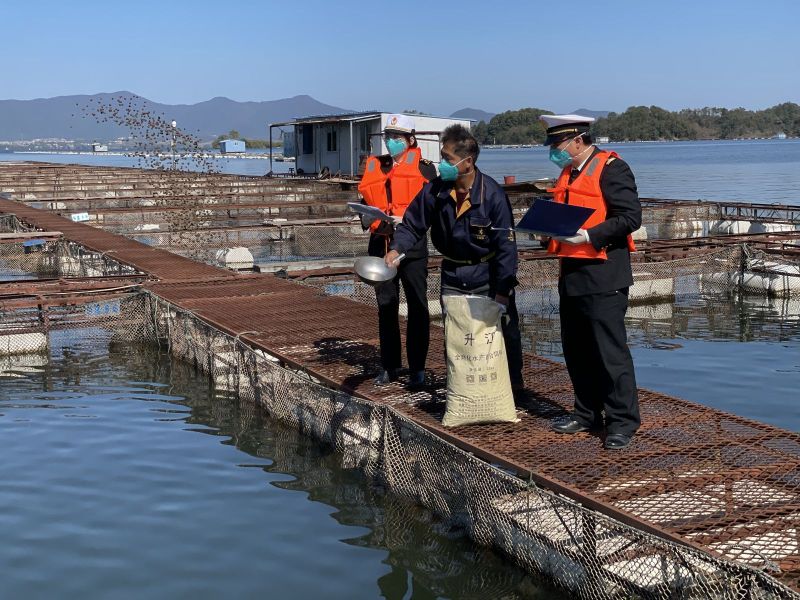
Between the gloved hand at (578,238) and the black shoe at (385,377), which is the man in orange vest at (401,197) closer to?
the black shoe at (385,377)

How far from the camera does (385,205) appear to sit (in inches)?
279

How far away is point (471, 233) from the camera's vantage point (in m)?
6.08

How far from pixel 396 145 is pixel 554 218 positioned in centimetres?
181

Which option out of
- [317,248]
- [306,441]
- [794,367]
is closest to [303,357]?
[306,441]

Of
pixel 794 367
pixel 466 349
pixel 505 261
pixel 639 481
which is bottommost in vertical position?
pixel 794 367

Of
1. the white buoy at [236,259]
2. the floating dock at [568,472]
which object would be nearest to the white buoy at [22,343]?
the floating dock at [568,472]

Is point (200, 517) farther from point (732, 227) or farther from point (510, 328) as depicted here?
point (732, 227)

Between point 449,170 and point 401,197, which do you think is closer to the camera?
point 449,170

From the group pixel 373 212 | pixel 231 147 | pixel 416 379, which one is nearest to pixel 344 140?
pixel 416 379

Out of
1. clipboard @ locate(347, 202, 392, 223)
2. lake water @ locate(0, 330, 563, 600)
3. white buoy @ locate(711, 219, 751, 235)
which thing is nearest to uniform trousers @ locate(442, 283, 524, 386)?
clipboard @ locate(347, 202, 392, 223)

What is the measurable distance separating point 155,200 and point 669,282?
55.7ft

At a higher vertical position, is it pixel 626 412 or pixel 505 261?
pixel 505 261

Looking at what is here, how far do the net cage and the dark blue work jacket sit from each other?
1021 mm

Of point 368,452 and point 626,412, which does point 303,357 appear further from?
point 626,412
